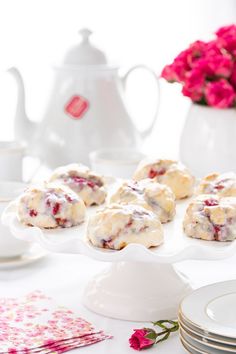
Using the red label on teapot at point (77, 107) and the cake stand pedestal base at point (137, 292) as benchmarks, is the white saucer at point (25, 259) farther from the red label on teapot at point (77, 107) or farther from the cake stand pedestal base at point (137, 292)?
the red label on teapot at point (77, 107)

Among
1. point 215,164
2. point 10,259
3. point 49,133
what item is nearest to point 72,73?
point 49,133

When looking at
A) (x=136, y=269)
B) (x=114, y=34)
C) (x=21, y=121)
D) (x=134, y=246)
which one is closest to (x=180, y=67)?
(x=21, y=121)

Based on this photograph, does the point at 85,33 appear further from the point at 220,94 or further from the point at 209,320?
the point at 209,320

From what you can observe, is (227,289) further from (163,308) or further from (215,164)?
(215,164)

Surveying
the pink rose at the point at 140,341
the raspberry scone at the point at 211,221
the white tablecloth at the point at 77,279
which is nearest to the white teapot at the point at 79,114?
the white tablecloth at the point at 77,279

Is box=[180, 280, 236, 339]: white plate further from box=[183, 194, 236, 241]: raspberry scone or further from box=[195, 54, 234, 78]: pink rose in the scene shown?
box=[195, 54, 234, 78]: pink rose

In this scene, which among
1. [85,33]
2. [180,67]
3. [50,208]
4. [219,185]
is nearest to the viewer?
[50,208]
